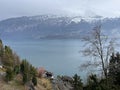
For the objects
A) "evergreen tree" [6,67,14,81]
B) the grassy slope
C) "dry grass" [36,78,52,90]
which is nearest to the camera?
the grassy slope

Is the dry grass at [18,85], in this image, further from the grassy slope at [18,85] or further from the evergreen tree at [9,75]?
the evergreen tree at [9,75]

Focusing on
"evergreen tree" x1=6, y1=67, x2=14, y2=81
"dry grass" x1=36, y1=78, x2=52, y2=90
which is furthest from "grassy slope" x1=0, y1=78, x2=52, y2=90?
"evergreen tree" x1=6, y1=67, x2=14, y2=81

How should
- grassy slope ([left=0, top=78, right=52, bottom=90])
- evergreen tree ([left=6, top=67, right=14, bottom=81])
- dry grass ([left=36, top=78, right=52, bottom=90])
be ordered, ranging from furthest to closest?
dry grass ([left=36, top=78, right=52, bottom=90])
evergreen tree ([left=6, top=67, right=14, bottom=81])
grassy slope ([left=0, top=78, right=52, bottom=90])

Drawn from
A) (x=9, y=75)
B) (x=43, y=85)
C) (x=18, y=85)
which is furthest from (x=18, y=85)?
(x=43, y=85)

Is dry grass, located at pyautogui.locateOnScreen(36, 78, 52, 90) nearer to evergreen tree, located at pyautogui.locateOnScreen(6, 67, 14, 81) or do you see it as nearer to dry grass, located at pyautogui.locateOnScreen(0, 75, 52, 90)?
dry grass, located at pyautogui.locateOnScreen(0, 75, 52, 90)

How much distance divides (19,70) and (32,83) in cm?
223

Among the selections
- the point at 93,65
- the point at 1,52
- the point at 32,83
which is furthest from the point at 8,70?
the point at 93,65

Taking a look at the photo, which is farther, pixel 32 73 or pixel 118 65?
pixel 32 73

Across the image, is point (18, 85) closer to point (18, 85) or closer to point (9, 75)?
point (18, 85)

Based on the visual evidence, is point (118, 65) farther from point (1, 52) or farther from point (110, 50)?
point (1, 52)

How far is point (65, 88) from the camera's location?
3594 centimetres

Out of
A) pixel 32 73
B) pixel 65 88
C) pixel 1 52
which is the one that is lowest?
pixel 65 88

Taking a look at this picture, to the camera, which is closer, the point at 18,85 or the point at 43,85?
the point at 18,85

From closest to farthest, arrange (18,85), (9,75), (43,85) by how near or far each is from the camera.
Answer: (18,85), (9,75), (43,85)
